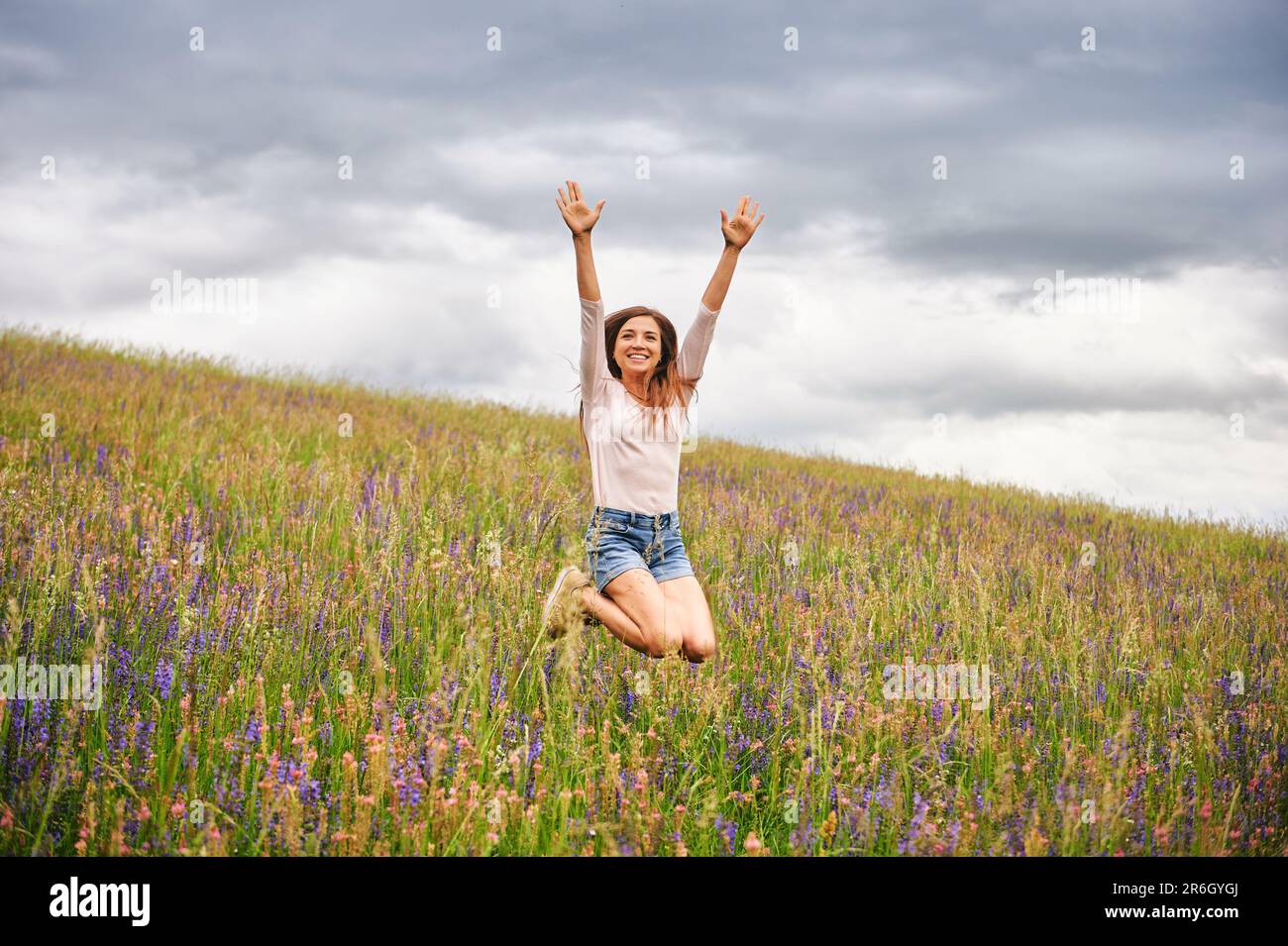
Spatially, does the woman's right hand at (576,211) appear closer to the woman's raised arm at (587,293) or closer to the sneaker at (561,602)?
the woman's raised arm at (587,293)

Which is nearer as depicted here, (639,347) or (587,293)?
(587,293)

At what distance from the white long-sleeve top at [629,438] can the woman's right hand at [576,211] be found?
0.58 metres

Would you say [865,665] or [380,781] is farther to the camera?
[865,665]

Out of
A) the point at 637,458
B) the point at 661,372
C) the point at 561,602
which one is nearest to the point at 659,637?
the point at 561,602

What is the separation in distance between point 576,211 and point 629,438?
100 cm

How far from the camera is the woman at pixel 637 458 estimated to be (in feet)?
11.5

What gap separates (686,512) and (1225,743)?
3.63 metres

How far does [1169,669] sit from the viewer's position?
13.2 feet

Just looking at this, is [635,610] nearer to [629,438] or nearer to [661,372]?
[629,438]

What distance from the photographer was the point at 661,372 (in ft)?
12.9

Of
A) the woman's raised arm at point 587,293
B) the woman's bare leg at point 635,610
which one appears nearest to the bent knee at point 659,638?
→ the woman's bare leg at point 635,610

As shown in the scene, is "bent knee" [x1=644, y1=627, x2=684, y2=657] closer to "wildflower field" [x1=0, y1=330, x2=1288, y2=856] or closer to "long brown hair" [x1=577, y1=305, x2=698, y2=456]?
"wildflower field" [x1=0, y1=330, x2=1288, y2=856]
